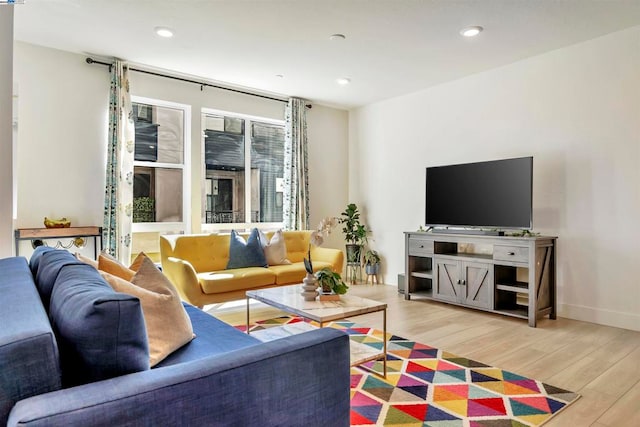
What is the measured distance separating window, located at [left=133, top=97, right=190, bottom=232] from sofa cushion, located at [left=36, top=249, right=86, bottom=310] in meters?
2.92

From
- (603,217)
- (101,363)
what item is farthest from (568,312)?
(101,363)

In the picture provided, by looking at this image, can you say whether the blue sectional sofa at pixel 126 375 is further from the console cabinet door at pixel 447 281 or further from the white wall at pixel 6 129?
the console cabinet door at pixel 447 281

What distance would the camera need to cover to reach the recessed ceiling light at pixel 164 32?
3.49 metres

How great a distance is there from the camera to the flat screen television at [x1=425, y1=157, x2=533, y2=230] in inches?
154

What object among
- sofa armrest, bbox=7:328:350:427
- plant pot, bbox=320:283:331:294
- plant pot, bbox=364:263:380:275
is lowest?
plant pot, bbox=364:263:380:275

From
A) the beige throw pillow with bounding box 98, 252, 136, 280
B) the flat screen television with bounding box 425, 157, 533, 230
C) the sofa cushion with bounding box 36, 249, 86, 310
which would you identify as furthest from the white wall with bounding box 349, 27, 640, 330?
the sofa cushion with bounding box 36, 249, 86, 310

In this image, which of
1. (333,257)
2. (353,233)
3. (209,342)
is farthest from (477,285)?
(209,342)

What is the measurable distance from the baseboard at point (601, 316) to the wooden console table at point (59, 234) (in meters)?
4.82

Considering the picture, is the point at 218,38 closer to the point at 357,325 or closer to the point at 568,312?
the point at 357,325

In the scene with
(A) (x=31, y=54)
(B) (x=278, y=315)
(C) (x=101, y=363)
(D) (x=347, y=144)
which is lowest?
(B) (x=278, y=315)


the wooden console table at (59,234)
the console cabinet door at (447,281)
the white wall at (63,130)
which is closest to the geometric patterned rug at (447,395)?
the console cabinet door at (447,281)

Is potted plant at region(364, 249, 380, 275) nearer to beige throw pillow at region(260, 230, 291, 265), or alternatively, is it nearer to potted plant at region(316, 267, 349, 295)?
beige throw pillow at region(260, 230, 291, 265)

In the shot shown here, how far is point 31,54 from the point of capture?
383cm

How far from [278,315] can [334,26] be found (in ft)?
9.19
